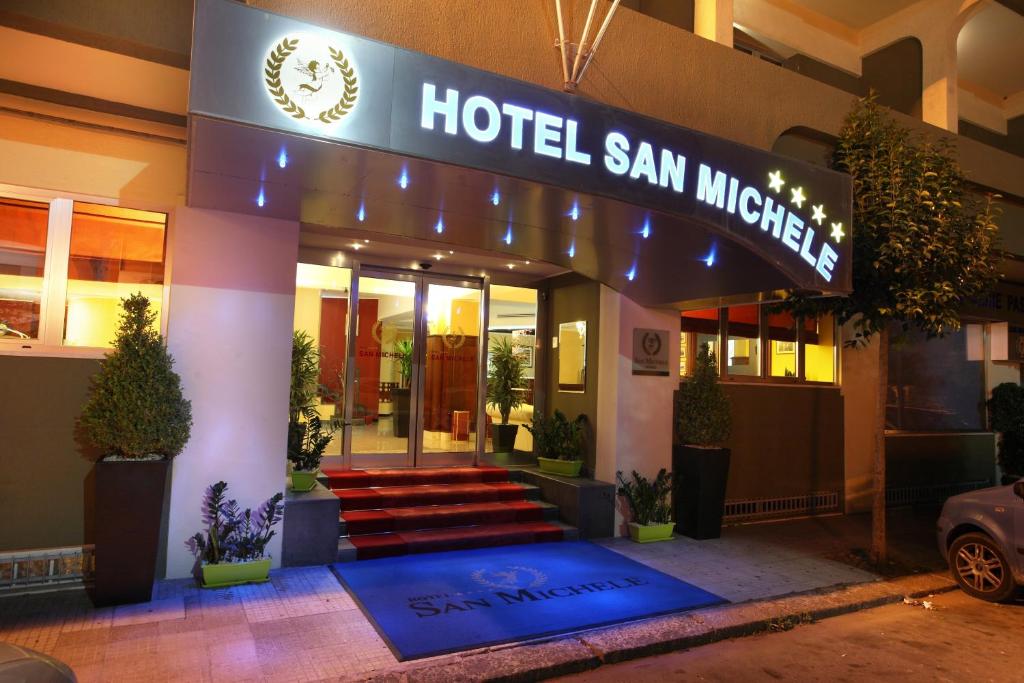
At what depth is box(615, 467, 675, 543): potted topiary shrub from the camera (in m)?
7.73

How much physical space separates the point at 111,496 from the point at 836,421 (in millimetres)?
9586

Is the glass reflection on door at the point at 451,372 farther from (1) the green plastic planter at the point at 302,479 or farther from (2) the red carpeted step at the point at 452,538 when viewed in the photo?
(1) the green plastic planter at the point at 302,479

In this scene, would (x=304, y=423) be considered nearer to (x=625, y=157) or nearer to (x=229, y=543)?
(x=229, y=543)

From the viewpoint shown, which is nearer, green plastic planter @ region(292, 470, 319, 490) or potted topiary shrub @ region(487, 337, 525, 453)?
green plastic planter @ region(292, 470, 319, 490)

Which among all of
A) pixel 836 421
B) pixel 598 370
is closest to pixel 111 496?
pixel 598 370

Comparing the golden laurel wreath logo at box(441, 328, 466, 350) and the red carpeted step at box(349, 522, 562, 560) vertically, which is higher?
the golden laurel wreath logo at box(441, 328, 466, 350)

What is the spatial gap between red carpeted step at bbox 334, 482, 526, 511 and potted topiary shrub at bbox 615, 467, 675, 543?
52.5 inches

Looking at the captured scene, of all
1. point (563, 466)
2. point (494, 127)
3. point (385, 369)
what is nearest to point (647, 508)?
point (563, 466)

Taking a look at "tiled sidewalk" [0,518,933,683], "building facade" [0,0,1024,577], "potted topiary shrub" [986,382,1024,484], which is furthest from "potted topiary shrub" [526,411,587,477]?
"potted topiary shrub" [986,382,1024,484]

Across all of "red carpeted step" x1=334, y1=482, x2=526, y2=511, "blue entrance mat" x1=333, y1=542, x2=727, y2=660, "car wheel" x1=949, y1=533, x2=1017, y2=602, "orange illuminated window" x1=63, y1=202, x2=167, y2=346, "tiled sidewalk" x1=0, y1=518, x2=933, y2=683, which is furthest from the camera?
"red carpeted step" x1=334, y1=482, x2=526, y2=511

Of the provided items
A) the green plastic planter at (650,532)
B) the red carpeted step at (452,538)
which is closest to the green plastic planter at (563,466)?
the red carpeted step at (452,538)

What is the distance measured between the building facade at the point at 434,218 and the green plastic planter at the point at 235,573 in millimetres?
401

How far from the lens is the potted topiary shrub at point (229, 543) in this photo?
18.3 feet

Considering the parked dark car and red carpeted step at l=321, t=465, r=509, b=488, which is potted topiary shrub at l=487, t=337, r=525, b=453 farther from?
the parked dark car
